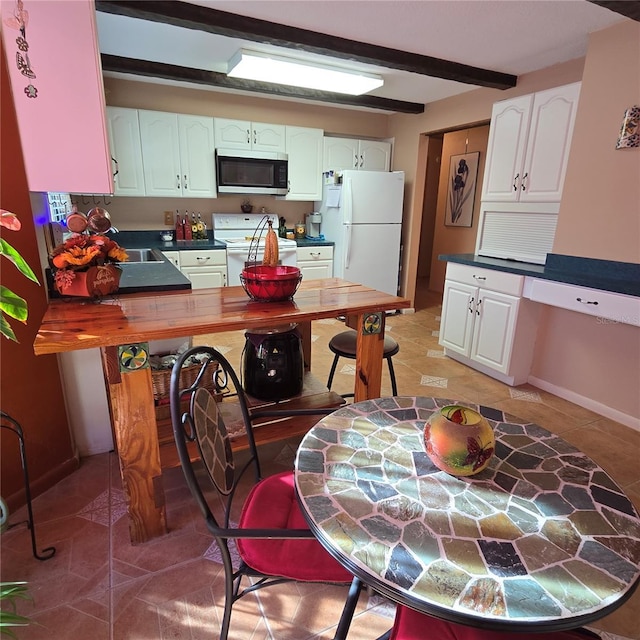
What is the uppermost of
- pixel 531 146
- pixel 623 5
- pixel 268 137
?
pixel 623 5

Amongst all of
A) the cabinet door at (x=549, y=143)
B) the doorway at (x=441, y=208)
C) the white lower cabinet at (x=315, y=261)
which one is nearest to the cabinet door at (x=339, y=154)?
the white lower cabinet at (x=315, y=261)

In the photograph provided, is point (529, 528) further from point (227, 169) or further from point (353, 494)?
point (227, 169)

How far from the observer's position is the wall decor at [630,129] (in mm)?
2418

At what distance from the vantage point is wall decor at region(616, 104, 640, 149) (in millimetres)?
Answer: 2418

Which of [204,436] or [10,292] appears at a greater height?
[10,292]

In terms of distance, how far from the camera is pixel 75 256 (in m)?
1.62

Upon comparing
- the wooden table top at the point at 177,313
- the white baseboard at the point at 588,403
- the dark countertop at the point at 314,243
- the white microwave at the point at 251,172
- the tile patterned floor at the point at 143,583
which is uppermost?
the white microwave at the point at 251,172

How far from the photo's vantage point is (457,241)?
6.22 meters

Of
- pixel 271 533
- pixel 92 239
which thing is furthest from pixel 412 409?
pixel 92 239

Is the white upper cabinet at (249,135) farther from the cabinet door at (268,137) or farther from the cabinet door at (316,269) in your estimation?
the cabinet door at (316,269)

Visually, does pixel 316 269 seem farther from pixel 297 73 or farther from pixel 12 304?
pixel 12 304

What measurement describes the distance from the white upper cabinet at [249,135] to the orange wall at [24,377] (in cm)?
285

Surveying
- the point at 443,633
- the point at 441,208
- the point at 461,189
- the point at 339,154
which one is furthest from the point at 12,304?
the point at 441,208

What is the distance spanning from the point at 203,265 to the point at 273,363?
8.35ft
